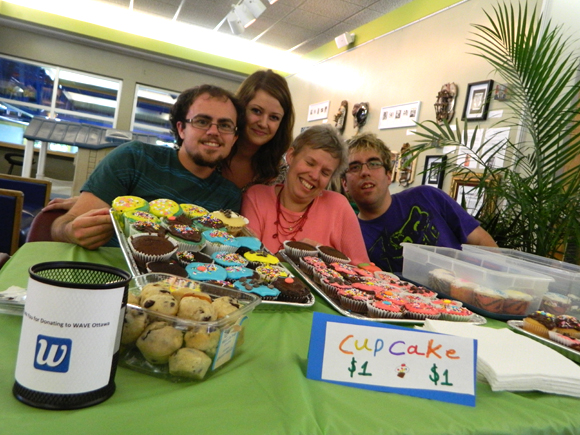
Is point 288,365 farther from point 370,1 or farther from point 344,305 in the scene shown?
point 370,1

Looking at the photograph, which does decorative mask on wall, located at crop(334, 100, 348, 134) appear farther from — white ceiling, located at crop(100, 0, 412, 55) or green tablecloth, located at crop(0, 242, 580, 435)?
green tablecloth, located at crop(0, 242, 580, 435)

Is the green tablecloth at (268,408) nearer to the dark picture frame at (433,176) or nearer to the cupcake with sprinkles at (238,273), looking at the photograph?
the cupcake with sprinkles at (238,273)

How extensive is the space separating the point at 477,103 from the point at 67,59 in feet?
24.4

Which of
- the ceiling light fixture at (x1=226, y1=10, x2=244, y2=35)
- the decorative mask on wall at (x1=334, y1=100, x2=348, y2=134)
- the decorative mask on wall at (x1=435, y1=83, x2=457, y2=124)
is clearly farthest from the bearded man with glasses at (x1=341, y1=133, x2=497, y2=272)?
the ceiling light fixture at (x1=226, y1=10, x2=244, y2=35)

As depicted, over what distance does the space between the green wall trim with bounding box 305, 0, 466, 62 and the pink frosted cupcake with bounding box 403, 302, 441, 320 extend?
13.1ft

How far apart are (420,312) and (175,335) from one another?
61 cm

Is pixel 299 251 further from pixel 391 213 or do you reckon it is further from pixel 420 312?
pixel 391 213

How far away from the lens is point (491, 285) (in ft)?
3.83

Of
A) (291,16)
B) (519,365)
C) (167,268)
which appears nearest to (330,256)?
(167,268)

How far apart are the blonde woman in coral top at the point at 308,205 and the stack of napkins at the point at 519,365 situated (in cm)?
94

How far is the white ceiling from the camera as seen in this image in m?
5.20

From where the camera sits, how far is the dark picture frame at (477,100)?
3.52 metres

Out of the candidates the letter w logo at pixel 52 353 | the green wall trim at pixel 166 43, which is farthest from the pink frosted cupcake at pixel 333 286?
the green wall trim at pixel 166 43

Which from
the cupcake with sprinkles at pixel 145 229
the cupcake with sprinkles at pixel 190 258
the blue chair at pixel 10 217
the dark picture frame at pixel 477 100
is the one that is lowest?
the blue chair at pixel 10 217
